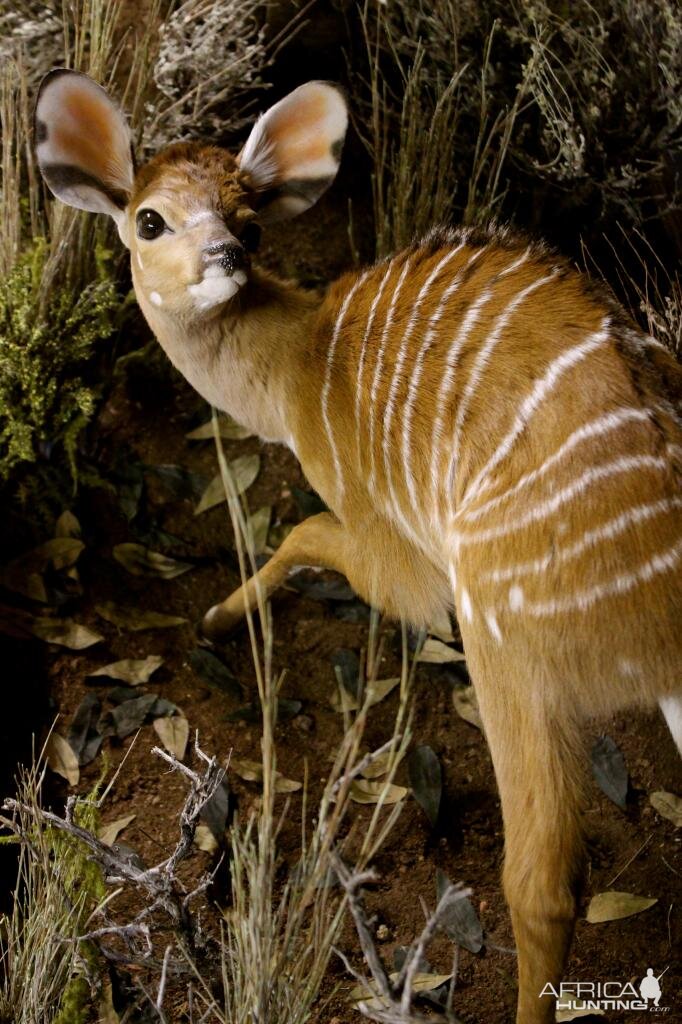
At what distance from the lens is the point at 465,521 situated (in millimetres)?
1971

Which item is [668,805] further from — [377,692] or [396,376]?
[396,376]

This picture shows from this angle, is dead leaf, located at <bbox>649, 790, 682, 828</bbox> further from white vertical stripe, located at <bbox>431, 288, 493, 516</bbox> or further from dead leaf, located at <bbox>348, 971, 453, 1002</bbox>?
white vertical stripe, located at <bbox>431, 288, 493, 516</bbox>

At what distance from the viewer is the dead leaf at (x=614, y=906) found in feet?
7.43

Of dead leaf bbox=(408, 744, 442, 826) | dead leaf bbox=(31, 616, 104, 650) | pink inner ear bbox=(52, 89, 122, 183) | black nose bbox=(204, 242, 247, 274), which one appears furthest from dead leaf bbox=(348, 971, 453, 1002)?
pink inner ear bbox=(52, 89, 122, 183)

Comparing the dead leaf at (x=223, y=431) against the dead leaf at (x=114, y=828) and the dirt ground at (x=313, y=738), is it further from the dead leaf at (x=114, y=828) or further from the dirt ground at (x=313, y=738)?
the dead leaf at (x=114, y=828)

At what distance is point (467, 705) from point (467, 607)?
30.1 inches

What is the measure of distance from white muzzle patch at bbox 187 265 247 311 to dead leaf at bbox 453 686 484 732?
3.65 feet

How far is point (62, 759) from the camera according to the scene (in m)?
2.52

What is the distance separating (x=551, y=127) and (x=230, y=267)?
1289mm

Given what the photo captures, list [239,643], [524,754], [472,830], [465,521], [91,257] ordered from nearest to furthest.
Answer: [524,754] → [465,521] → [472,830] → [239,643] → [91,257]

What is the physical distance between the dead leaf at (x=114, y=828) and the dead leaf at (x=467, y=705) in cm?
80

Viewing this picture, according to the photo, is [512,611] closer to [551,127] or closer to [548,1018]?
[548,1018]

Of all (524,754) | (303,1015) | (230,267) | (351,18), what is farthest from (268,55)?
(303,1015)

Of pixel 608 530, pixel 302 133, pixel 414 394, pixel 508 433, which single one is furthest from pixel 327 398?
pixel 608 530
